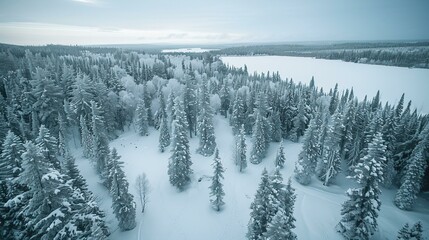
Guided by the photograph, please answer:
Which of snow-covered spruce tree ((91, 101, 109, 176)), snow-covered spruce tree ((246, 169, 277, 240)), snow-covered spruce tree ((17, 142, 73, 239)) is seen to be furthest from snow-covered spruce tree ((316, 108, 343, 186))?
snow-covered spruce tree ((91, 101, 109, 176))

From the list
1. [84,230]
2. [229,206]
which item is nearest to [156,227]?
[229,206]

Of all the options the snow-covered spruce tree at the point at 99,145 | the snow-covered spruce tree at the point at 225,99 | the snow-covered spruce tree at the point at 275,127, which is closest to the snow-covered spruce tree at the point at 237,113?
the snow-covered spruce tree at the point at 275,127

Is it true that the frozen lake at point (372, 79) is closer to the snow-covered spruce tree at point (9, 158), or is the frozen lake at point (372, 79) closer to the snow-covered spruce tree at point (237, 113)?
the snow-covered spruce tree at point (237, 113)

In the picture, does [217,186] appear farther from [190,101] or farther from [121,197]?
[190,101]

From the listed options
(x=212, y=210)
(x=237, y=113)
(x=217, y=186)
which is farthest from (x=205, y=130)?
(x=212, y=210)

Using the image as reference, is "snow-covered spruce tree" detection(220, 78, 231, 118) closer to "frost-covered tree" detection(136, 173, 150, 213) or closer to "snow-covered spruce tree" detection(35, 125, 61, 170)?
"frost-covered tree" detection(136, 173, 150, 213)

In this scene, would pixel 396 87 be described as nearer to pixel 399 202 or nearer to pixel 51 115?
pixel 399 202
